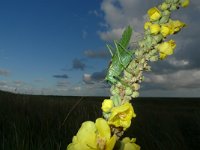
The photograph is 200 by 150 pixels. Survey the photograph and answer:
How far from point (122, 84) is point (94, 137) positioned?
14 cm

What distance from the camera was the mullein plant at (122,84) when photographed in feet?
2.39

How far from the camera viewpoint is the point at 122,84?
2.44 feet

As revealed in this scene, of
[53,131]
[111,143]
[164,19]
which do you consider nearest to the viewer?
[111,143]

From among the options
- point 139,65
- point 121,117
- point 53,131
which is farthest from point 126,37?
point 53,131

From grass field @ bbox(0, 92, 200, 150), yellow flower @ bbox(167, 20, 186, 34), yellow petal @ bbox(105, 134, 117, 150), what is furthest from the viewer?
grass field @ bbox(0, 92, 200, 150)

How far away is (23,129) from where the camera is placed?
5.69m

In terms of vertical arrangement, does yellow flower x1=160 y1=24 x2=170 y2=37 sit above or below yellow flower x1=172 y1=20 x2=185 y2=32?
below

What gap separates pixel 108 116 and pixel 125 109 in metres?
0.07

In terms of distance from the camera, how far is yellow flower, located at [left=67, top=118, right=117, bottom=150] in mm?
730

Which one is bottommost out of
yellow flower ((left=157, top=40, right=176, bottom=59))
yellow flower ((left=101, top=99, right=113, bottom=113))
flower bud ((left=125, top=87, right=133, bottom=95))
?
yellow flower ((left=101, top=99, right=113, bottom=113))

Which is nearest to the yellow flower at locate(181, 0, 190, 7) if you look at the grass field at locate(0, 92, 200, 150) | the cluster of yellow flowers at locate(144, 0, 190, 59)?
the cluster of yellow flowers at locate(144, 0, 190, 59)

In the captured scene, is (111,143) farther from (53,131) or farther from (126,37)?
(53,131)

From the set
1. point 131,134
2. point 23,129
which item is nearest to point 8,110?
point 23,129

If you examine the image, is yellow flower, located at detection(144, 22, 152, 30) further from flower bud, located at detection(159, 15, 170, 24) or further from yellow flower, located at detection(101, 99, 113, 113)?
yellow flower, located at detection(101, 99, 113, 113)
